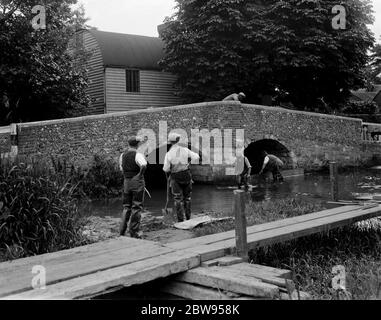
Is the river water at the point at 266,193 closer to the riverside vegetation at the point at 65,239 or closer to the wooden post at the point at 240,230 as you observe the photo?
the riverside vegetation at the point at 65,239

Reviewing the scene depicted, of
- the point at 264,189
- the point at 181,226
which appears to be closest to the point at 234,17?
the point at 264,189

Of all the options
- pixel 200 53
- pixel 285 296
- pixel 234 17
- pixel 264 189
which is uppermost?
pixel 234 17

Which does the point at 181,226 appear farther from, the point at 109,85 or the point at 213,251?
the point at 109,85

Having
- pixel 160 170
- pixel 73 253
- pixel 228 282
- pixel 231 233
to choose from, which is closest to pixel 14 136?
pixel 160 170

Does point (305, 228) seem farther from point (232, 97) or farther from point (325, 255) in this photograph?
point (232, 97)

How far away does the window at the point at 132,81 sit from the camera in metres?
26.6

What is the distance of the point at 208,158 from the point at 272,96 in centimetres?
1086

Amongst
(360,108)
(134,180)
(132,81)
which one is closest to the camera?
(134,180)

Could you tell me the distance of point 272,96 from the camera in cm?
2878

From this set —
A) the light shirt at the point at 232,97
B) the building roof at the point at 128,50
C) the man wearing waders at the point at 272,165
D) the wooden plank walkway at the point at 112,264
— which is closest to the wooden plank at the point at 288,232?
the wooden plank walkway at the point at 112,264

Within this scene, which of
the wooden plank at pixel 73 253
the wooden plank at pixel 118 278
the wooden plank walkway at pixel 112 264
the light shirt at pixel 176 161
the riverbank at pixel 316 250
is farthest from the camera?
the light shirt at pixel 176 161

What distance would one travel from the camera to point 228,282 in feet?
16.2

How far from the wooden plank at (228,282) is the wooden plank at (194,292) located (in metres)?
0.04

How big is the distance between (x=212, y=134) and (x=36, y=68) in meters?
6.81
